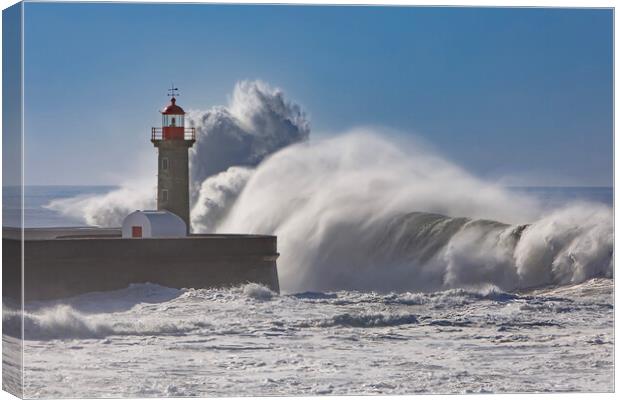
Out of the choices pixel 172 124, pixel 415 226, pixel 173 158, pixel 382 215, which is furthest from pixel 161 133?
pixel 415 226

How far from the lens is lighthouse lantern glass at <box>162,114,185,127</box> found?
23672mm

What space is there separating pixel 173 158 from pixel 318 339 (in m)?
3.26

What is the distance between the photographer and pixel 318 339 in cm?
2352

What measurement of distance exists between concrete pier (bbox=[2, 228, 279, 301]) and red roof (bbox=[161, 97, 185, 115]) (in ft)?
5.99

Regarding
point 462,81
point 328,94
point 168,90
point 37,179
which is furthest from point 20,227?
point 462,81

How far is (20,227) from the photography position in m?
23.1

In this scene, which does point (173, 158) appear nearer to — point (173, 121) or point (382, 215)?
point (173, 121)

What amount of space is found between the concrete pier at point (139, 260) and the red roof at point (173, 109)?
1.83m

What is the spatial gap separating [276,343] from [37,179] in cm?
330

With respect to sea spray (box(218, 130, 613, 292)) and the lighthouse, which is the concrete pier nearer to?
→ sea spray (box(218, 130, 613, 292))

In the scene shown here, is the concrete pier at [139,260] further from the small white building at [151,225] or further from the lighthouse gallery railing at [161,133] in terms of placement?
the lighthouse gallery railing at [161,133]

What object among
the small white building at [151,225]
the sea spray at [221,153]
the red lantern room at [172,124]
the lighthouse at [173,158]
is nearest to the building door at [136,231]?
the small white building at [151,225]

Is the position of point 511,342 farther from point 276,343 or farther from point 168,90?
point 168,90

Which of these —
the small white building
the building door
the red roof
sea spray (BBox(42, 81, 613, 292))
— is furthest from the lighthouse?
the building door
